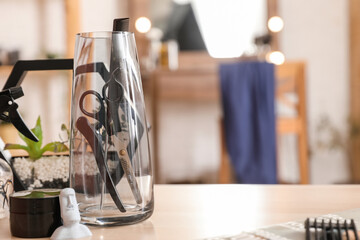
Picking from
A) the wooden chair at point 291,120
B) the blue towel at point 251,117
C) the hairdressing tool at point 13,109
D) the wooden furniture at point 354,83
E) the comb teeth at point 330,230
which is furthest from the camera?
the wooden furniture at point 354,83

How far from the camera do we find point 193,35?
3.79 meters

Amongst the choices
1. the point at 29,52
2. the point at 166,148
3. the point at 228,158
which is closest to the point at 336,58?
the point at 166,148

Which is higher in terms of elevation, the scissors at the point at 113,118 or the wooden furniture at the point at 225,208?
the scissors at the point at 113,118

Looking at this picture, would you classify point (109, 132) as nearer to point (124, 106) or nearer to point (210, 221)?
point (124, 106)

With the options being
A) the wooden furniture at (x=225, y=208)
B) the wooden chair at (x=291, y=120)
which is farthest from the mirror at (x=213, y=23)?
the wooden furniture at (x=225, y=208)

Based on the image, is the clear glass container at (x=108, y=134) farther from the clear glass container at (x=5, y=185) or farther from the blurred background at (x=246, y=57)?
the blurred background at (x=246, y=57)

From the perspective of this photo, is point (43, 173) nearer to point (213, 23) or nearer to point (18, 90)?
point (18, 90)

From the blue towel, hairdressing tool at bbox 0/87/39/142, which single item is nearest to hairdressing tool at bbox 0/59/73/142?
hairdressing tool at bbox 0/87/39/142

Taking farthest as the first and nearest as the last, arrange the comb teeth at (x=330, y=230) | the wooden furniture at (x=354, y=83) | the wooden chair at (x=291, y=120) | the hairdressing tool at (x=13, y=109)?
the wooden furniture at (x=354, y=83) < the wooden chair at (x=291, y=120) < the hairdressing tool at (x=13, y=109) < the comb teeth at (x=330, y=230)

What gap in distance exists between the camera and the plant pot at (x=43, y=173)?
2.56ft

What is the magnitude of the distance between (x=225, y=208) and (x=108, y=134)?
22 centimetres

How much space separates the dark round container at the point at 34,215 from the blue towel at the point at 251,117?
2010 millimetres

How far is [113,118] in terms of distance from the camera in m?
0.65

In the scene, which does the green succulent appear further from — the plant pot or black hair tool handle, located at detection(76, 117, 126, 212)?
black hair tool handle, located at detection(76, 117, 126, 212)
